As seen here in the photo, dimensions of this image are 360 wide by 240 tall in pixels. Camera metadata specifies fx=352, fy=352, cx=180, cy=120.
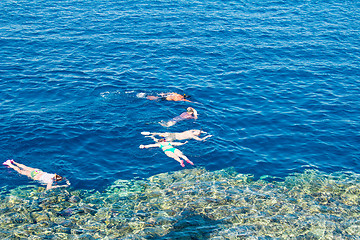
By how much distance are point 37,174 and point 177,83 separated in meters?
15.4

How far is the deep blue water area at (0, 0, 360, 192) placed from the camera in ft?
79.2

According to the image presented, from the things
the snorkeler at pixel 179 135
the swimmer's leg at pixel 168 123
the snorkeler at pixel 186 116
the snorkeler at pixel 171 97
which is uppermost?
the snorkeler at pixel 171 97

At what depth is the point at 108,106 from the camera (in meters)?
28.8

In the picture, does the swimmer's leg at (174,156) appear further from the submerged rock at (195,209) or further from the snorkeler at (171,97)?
the snorkeler at (171,97)

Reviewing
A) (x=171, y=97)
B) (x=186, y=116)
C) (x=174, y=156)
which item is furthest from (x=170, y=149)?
(x=171, y=97)

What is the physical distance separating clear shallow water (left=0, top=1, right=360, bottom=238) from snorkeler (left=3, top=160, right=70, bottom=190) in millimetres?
530

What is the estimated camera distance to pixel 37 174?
21422 millimetres

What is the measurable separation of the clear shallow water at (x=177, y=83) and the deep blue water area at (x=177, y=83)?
0.11m

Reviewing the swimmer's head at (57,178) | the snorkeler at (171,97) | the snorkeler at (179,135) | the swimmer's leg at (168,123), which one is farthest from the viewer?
the snorkeler at (171,97)

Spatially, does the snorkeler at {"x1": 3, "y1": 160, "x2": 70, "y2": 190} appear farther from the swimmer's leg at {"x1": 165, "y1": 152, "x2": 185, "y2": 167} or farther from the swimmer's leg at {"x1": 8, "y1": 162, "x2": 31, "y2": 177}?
the swimmer's leg at {"x1": 165, "y1": 152, "x2": 185, "y2": 167}

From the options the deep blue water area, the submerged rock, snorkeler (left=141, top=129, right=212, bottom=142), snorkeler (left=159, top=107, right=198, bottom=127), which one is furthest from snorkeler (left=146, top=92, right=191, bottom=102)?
the submerged rock

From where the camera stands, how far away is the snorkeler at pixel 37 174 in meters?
20.9

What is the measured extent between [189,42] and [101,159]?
68.0 ft

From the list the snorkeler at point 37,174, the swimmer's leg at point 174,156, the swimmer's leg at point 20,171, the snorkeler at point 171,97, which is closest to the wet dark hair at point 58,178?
the snorkeler at point 37,174
